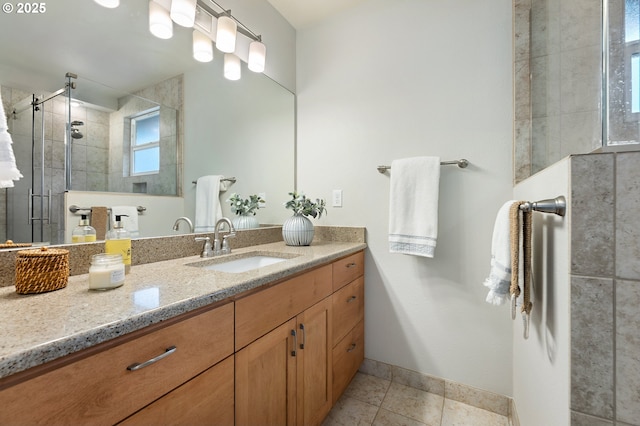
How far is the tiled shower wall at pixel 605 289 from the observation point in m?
0.58

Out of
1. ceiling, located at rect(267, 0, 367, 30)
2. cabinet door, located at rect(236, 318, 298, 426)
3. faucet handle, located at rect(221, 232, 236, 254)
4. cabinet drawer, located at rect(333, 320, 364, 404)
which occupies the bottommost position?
cabinet drawer, located at rect(333, 320, 364, 404)

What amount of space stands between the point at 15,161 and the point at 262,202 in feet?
3.94

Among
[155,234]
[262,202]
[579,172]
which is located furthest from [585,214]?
[262,202]

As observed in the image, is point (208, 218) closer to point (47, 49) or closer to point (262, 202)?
point (262, 202)

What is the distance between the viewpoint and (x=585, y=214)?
2.00 ft

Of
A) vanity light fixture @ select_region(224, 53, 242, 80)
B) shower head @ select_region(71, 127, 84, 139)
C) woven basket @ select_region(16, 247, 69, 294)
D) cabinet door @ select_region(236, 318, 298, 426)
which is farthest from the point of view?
→ vanity light fixture @ select_region(224, 53, 242, 80)

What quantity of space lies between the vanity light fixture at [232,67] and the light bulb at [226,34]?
0.30ft

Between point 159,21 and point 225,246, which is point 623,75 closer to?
point 225,246

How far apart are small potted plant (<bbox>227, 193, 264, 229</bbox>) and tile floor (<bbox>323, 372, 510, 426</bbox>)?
3.83 feet

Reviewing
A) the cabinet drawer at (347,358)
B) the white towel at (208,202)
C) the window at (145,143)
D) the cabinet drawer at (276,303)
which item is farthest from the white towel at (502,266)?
the window at (145,143)

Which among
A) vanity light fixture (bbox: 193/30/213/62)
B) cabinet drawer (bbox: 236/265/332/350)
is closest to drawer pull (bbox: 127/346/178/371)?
cabinet drawer (bbox: 236/265/332/350)

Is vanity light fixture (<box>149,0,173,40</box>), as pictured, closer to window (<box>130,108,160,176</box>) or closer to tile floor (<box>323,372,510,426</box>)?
window (<box>130,108,160,176</box>)

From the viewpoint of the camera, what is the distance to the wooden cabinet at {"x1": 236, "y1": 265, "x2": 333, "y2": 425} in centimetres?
85

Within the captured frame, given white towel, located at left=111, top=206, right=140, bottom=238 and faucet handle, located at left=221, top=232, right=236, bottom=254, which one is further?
faucet handle, located at left=221, top=232, right=236, bottom=254
